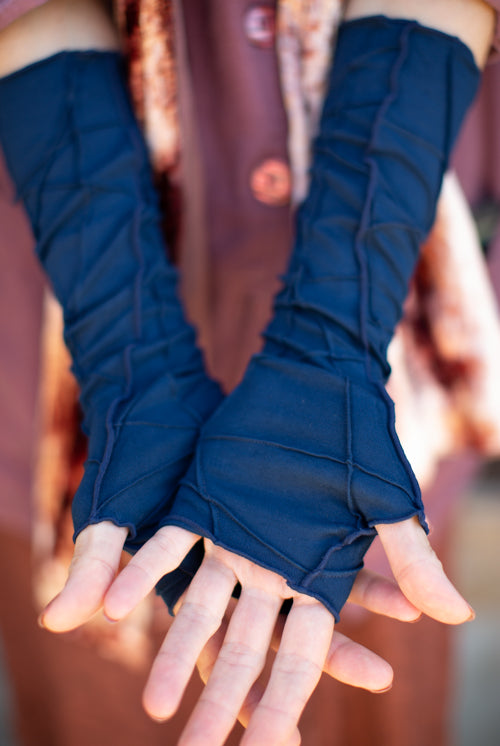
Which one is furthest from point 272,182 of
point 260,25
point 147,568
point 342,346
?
point 147,568

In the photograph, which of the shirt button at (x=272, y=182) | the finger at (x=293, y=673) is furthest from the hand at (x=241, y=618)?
the shirt button at (x=272, y=182)

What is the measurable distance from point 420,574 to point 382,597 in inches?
2.3

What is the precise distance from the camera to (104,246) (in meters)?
0.56

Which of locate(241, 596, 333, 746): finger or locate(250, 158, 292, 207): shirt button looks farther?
locate(250, 158, 292, 207): shirt button

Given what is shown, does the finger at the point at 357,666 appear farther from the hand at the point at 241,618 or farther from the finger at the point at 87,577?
the finger at the point at 87,577

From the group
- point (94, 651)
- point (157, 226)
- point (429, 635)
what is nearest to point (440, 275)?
point (157, 226)

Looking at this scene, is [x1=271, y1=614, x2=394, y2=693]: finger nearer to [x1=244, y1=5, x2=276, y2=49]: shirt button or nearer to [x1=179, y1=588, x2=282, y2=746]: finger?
[x1=179, y1=588, x2=282, y2=746]: finger

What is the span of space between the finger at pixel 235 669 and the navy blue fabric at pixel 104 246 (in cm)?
12

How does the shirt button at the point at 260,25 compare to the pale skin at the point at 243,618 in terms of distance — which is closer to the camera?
the pale skin at the point at 243,618

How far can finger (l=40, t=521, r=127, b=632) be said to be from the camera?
39 centimetres

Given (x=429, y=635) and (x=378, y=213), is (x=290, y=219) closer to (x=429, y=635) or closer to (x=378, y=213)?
(x=378, y=213)

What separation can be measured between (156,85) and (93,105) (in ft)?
0.22

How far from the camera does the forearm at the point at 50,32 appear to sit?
1.86 ft

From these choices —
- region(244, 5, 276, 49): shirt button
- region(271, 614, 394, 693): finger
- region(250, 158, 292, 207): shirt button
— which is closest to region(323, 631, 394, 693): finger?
region(271, 614, 394, 693): finger
